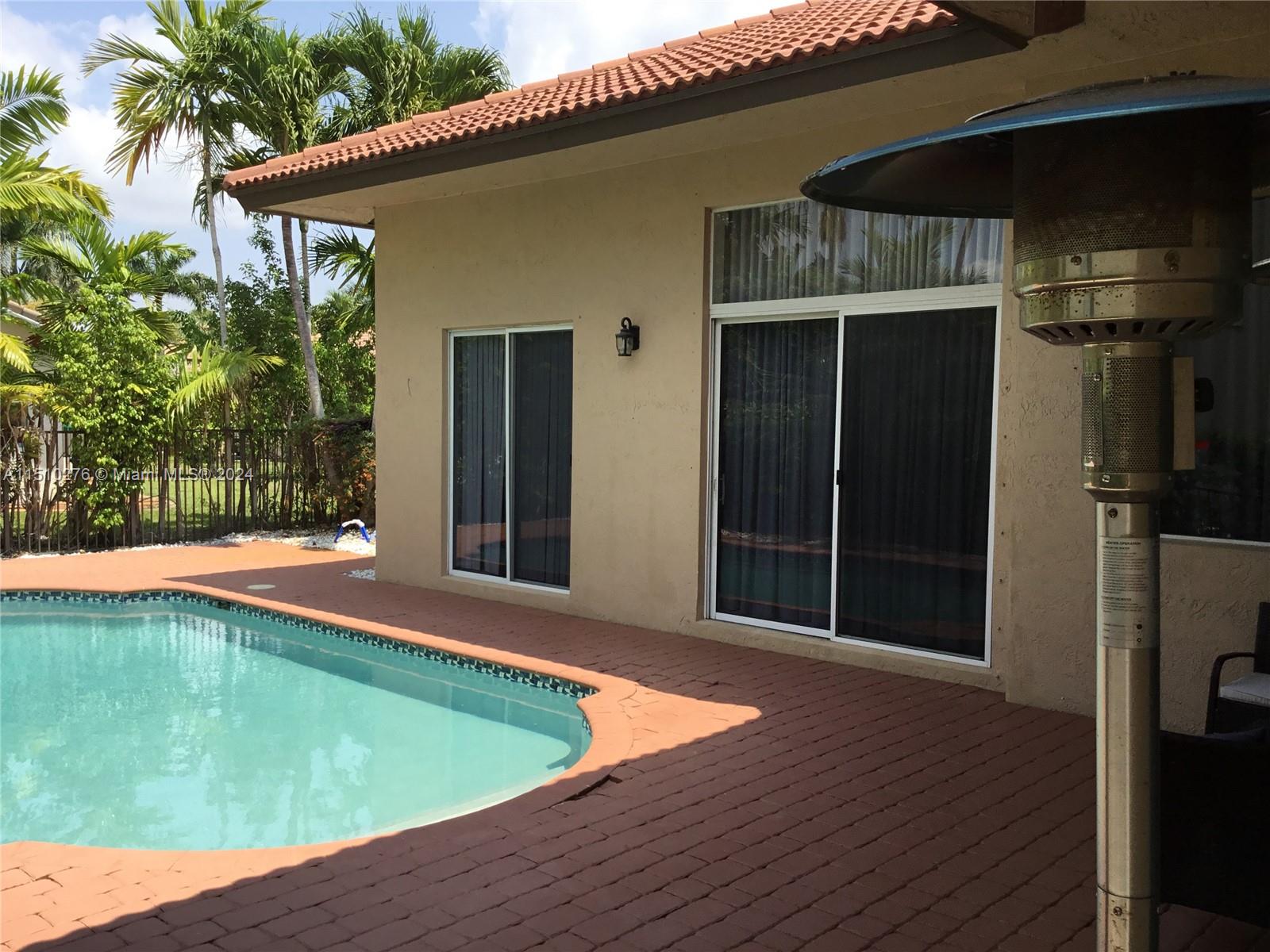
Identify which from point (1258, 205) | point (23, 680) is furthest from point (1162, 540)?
point (23, 680)

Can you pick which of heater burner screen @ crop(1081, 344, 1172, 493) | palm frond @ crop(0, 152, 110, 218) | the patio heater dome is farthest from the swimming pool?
palm frond @ crop(0, 152, 110, 218)

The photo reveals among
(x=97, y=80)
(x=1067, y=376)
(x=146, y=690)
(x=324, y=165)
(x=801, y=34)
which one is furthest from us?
(x=97, y=80)

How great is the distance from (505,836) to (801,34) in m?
5.12

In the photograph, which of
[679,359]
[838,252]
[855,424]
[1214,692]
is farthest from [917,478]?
[1214,692]

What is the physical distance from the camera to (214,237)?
1938 centimetres

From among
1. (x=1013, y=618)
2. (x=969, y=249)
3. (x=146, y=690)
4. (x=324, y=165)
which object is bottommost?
(x=146, y=690)

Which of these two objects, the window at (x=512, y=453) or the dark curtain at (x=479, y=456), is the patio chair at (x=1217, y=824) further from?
the dark curtain at (x=479, y=456)

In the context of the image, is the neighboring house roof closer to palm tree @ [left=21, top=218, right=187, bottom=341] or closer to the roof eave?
the roof eave

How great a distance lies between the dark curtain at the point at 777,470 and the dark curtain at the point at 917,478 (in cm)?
20

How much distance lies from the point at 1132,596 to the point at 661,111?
5.50m

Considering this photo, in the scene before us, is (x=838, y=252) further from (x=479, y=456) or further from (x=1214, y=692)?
(x=479, y=456)

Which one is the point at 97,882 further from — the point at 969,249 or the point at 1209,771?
the point at 969,249

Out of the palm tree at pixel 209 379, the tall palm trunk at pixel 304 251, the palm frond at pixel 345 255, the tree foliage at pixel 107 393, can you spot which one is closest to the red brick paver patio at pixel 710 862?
the tree foliage at pixel 107 393

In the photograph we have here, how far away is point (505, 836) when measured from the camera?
4.38m
